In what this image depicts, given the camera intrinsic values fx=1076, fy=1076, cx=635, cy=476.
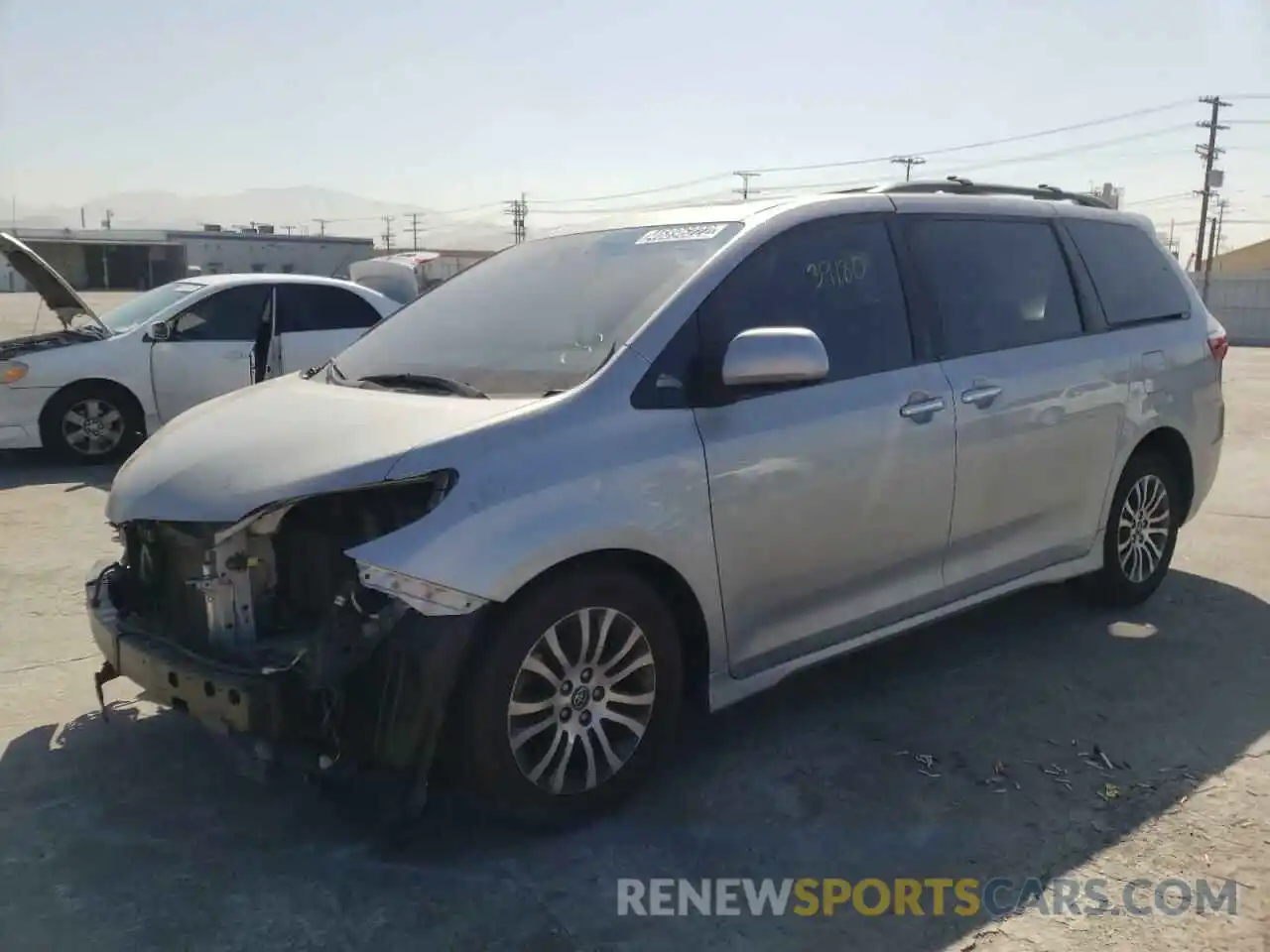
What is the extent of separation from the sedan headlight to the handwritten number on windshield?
708 centimetres

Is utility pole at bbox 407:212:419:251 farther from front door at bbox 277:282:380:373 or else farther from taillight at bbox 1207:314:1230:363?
taillight at bbox 1207:314:1230:363

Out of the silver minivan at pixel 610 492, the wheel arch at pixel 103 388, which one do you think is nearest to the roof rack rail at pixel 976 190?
the silver minivan at pixel 610 492

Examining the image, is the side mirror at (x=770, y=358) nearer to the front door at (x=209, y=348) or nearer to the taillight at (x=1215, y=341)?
the taillight at (x=1215, y=341)

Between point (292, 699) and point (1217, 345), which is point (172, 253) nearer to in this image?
point (1217, 345)

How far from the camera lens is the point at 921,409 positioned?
3.91m

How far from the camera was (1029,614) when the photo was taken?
17.3 ft

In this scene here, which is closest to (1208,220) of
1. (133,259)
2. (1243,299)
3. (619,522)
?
(1243,299)

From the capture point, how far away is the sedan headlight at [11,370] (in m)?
8.38

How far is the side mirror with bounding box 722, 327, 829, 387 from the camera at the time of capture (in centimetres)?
331

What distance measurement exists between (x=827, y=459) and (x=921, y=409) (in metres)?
0.53

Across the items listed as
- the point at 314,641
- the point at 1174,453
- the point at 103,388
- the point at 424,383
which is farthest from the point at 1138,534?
the point at 103,388

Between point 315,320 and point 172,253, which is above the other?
point 172,253

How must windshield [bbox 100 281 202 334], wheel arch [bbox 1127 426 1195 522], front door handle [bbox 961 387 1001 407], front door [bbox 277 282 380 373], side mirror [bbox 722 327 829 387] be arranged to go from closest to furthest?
1. side mirror [bbox 722 327 829 387]
2. front door handle [bbox 961 387 1001 407]
3. wheel arch [bbox 1127 426 1195 522]
4. windshield [bbox 100 281 202 334]
5. front door [bbox 277 282 380 373]

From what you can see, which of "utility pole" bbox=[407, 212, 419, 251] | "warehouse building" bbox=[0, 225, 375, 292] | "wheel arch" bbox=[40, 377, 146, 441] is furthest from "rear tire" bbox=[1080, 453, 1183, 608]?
"utility pole" bbox=[407, 212, 419, 251]
